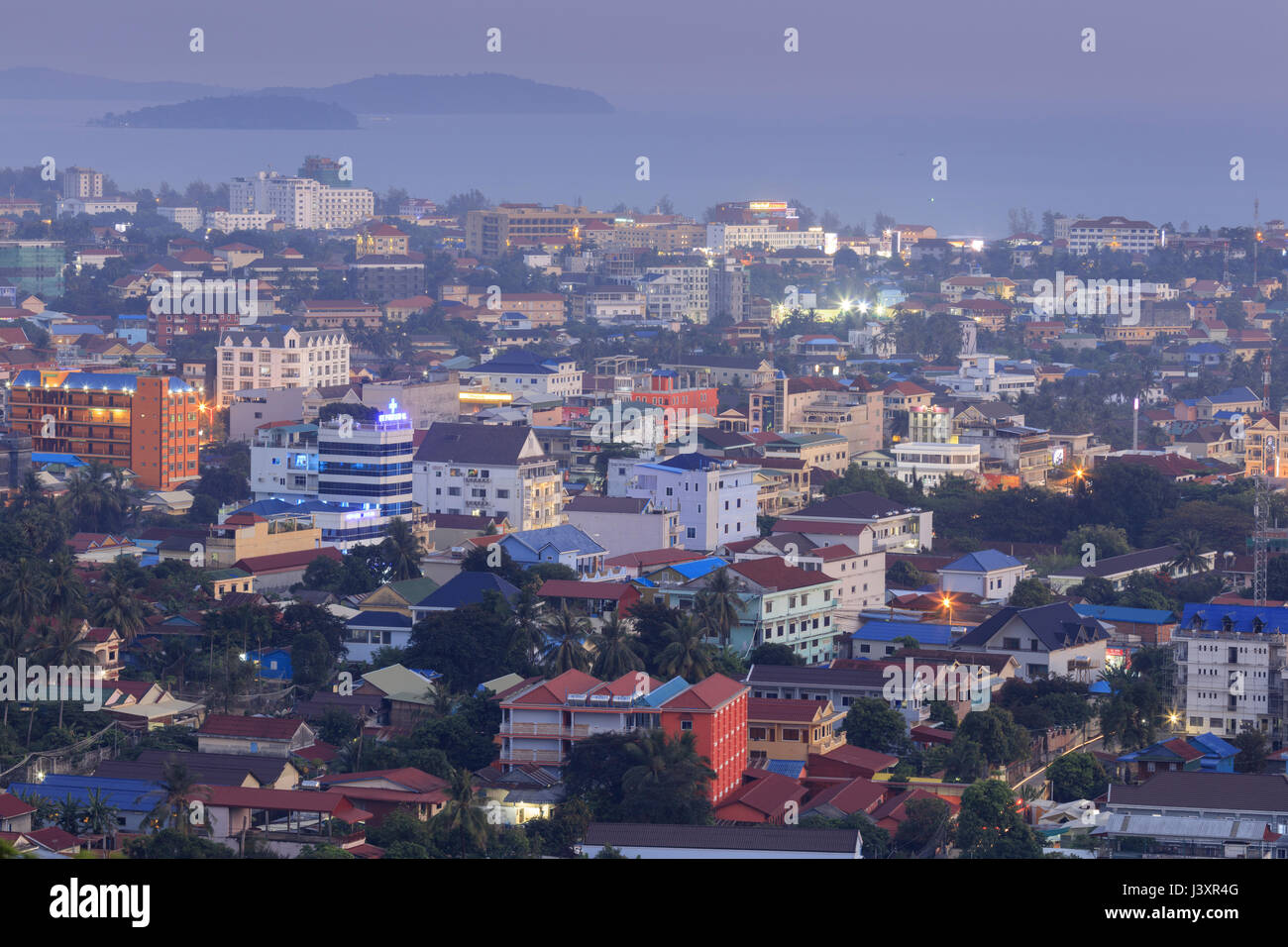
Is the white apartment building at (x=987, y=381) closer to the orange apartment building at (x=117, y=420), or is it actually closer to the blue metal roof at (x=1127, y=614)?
the orange apartment building at (x=117, y=420)

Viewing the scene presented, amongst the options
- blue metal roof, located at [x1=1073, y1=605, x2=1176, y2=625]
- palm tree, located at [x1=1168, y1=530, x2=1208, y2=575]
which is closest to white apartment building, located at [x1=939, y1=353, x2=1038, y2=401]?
palm tree, located at [x1=1168, y1=530, x2=1208, y2=575]

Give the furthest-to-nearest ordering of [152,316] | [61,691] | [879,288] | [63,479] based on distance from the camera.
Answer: [879,288]
[152,316]
[63,479]
[61,691]

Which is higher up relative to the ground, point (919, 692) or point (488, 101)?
point (488, 101)

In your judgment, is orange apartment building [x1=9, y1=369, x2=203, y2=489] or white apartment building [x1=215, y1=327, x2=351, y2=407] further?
white apartment building [x1=215, y1=327, x2=351, y2=407]

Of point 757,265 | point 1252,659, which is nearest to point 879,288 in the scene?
point 757,265

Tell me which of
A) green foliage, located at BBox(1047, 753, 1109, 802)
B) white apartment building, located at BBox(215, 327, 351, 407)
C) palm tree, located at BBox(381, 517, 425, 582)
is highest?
white apartment building, located at BBox(215, 327, 351, 407)

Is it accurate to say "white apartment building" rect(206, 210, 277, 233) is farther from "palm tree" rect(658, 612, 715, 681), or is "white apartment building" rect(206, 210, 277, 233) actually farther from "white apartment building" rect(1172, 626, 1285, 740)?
"white apartment building" rect(1172, 626, 1285, 740)
